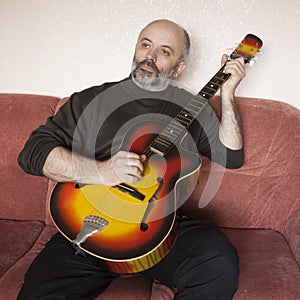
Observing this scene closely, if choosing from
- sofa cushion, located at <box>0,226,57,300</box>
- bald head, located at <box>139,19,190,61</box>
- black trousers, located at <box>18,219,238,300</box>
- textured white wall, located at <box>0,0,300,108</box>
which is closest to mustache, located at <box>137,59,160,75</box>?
bald head, located at <box>139,19,190,61</box>

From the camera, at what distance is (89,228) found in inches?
58.4

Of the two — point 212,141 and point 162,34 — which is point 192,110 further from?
point 162,34

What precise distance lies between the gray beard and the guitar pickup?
1.54ft

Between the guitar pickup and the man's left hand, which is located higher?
the man's left hand

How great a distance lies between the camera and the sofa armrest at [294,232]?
1811 mm

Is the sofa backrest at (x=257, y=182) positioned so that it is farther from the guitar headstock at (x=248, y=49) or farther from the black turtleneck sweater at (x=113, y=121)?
the guitar headstock at (x=248, y=49)

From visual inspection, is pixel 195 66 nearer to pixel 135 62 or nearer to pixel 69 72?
pixel 135 62

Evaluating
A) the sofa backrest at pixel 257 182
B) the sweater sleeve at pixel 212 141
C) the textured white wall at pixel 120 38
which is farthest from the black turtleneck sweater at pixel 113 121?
the textured white wall at pixel 120 38

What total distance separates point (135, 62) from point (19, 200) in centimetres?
75

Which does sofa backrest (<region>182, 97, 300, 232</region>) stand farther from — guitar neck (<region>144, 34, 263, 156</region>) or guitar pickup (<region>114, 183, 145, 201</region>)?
guitar pickup (<region>114, 183, 145, 201</region>)

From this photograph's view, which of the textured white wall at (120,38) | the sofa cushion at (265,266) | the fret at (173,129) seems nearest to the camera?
the sofa cushion at (265,266)

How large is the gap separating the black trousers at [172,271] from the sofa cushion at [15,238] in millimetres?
154

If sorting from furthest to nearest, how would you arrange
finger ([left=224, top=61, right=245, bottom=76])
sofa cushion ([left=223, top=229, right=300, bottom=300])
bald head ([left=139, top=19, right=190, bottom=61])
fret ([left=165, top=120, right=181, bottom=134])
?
bald head ([left=139, top=19, right=190, bottom=61]), finger ([left=224, top=61, right=245, bottom=76]), fret ([left=165, top=120, right=181, bottom=134]), sofa cushion ([left=223, top=229, right=300, bottom=300])

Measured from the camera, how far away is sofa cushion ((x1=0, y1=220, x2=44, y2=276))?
68.3 inches
